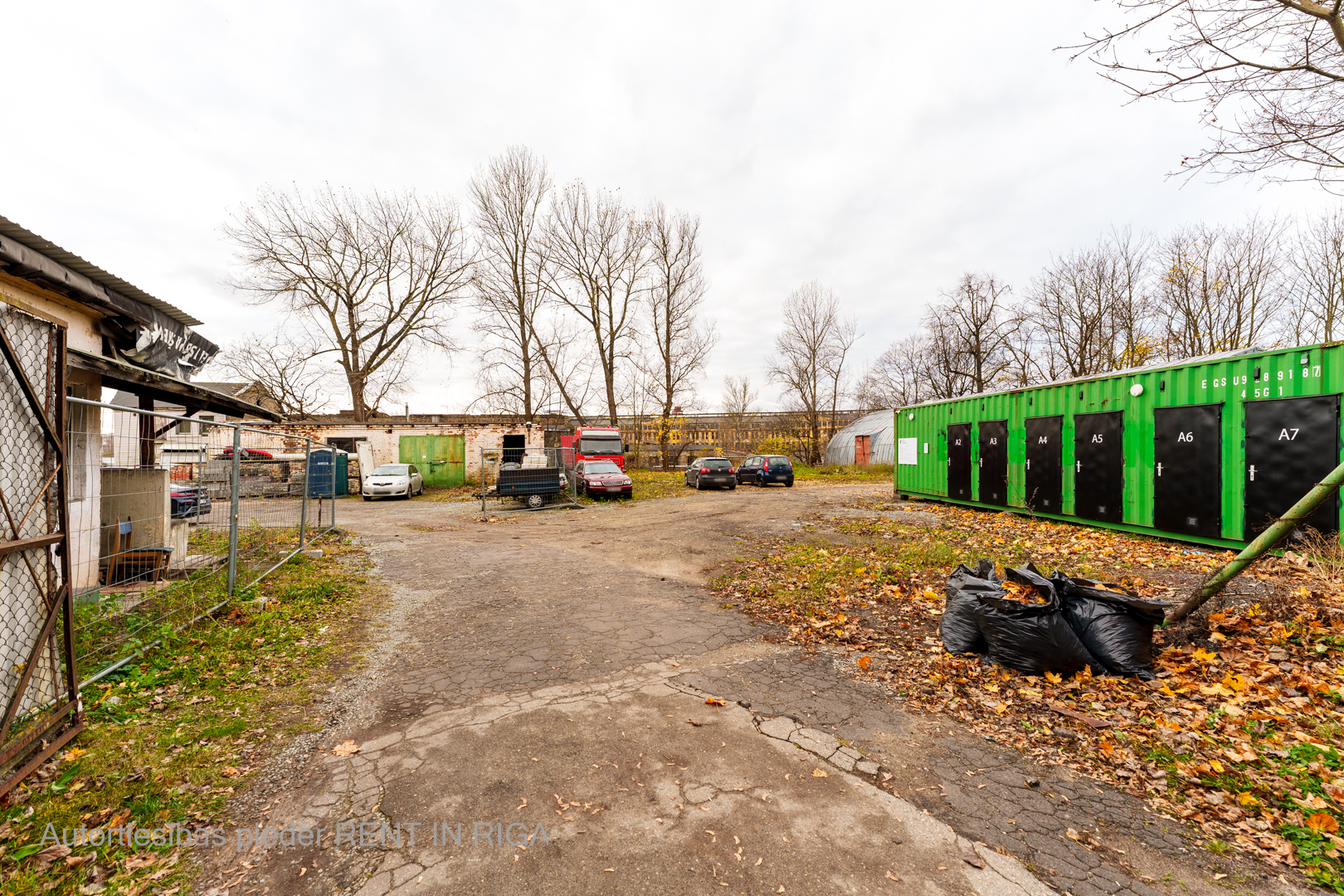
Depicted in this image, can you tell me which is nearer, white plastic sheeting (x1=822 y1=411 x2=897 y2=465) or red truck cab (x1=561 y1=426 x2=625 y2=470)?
red truck cab (x1=561 y1=426 x2=625 y2=470)

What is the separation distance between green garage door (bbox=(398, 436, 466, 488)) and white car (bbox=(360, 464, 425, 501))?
2606 mm

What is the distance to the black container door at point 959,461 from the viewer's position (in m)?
14.4

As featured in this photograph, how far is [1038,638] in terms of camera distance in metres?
4.03

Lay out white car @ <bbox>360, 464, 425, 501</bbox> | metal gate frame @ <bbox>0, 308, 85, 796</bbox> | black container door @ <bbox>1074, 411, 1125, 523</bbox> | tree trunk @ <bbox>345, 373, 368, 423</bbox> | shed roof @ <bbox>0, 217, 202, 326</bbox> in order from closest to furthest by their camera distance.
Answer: metal gate frame @ <bbox>0, 308, 85, 796</bbox>, shed roof @ <bbox>0, 217, 202, 326</bbox>, black container door @ <bbox>1074, 411, 1125, 523</bbox>, white car @ <bbox>360, 464, 425, 501</bbox>, tree trunk @ <bbox>345, 373, 368, 423</bbox>

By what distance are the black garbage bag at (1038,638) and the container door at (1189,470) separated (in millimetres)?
6702

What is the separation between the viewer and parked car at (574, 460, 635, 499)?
18547 millimetres

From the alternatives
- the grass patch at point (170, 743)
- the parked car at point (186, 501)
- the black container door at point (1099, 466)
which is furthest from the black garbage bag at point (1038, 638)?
the parked car at point (186, 501)

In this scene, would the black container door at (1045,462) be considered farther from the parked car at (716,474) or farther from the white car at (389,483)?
the white car at (389,483)

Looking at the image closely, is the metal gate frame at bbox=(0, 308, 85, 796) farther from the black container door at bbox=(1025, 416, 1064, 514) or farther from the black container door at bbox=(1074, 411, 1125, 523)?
the black container door at bbox=(1025, 416, 1064, 514)

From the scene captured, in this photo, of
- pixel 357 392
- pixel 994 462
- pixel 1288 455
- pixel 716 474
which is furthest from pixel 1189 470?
pixel 357 392

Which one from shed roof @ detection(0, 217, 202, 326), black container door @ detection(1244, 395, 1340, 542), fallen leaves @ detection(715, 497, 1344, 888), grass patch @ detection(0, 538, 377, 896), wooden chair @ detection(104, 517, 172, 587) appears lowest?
grass patch @ detection(0, 538, 377, 896)

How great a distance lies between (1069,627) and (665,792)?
3301 millimetres

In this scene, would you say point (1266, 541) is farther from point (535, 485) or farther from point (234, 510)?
point (535, 485)

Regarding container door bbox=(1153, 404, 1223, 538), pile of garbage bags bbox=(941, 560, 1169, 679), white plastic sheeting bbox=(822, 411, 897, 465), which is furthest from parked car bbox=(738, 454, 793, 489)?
pile of garbage bags bbox=(941, 560, 1169, 679)
